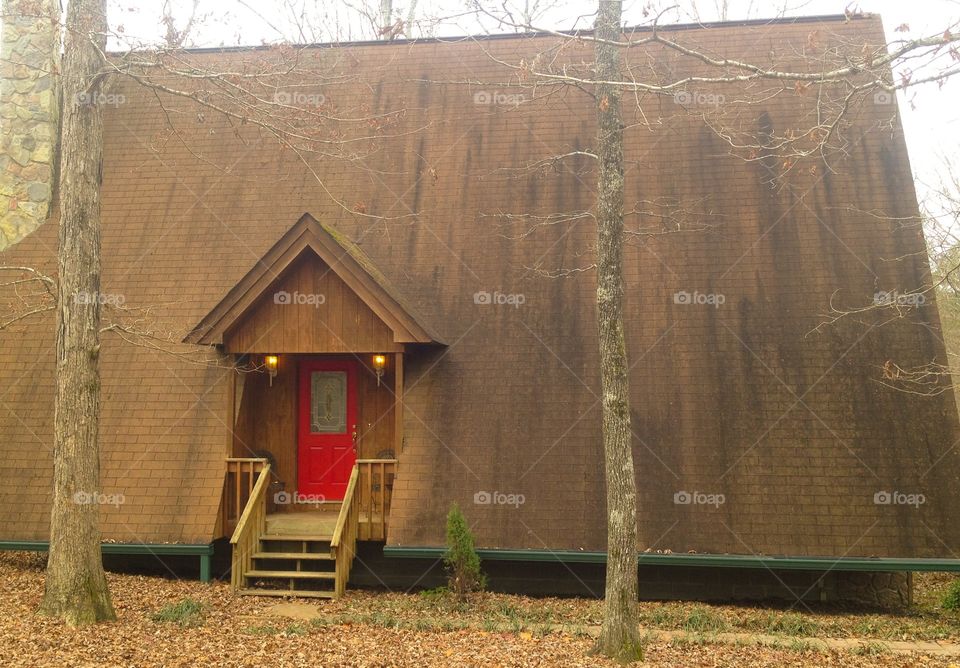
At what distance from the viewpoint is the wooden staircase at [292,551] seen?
1014 centimetres

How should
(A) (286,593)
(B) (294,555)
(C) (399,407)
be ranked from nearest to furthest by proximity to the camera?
(A) (286,593)
(B) (294,555)
(C) (399,407)

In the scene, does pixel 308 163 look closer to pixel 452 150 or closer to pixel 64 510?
pixel 452 150

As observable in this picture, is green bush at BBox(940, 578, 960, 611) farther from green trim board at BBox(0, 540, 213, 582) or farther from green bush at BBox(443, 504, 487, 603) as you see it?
green trim board at BBox(0, 540, 213, 582)

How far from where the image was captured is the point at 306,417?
40.4 ft

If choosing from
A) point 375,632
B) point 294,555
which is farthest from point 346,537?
point 375,632

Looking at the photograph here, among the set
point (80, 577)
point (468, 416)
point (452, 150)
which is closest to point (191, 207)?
point (452, 150)

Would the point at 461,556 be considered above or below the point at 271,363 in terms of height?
below

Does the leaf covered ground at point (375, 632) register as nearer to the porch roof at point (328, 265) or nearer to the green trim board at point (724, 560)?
the green trim board at point (724, 560)

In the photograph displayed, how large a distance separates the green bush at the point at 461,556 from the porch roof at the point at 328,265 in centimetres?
241

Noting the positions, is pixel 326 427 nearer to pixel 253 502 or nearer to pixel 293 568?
pixel 253 502

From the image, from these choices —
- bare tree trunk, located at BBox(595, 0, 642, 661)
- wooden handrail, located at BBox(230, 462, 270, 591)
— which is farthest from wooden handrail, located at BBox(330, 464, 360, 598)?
bare tree trunk, located at BBox(595, 0, 642, 661)

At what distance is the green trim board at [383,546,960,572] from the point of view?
9438 mm

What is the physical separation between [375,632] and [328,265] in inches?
186

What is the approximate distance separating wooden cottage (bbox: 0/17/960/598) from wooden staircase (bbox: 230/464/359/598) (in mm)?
41
